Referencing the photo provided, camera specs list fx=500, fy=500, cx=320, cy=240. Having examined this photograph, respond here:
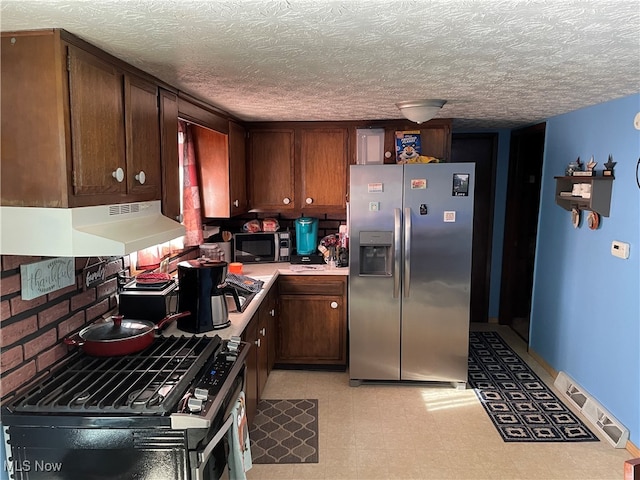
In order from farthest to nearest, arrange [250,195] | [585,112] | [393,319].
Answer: [250,195] < [393,319] < [585,112]

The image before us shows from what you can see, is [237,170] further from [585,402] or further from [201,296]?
[585,402]

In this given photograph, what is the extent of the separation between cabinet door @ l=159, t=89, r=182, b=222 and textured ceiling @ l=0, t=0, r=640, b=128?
4.5 inches

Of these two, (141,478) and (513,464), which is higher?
(141,478)

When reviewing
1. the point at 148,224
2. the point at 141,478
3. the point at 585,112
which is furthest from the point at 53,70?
the point at 585,112

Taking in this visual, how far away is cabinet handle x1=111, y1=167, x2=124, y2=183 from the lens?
1.92 meters

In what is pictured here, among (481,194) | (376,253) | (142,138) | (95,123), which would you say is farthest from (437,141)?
(95,123)

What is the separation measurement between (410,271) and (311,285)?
31.9 inches

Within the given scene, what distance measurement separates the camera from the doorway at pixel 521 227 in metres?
4.81

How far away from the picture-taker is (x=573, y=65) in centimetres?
212

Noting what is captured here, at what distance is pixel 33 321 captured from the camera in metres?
1.93

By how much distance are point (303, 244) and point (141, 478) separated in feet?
9.56

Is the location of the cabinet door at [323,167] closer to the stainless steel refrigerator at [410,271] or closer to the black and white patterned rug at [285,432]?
the stainless steel refrigerator at [410,271]

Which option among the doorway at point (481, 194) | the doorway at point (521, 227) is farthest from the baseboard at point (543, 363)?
the doorway at point (481, 194)

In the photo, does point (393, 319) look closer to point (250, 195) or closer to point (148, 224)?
point (250, 195)
